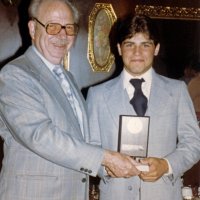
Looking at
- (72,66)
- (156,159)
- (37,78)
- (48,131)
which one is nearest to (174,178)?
(156,159)

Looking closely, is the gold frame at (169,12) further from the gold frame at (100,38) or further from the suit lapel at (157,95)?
the suit lapel at (157,95)

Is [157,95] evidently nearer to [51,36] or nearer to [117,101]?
[117,101]

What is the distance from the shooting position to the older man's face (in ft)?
5.92

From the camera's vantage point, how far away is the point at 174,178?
182 centimetres

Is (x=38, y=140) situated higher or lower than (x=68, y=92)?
lower

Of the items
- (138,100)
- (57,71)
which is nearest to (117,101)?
(138,100)

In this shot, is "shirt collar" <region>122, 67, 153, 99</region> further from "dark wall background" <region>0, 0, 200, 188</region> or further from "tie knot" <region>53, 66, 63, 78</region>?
"dark wall background" <region>0, 0, 200, 188</region>

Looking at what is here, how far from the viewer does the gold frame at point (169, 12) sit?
3.81 m

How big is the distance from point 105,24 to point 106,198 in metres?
2.25

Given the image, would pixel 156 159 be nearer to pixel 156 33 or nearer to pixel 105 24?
pixel 156 33

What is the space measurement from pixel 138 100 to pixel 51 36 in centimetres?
48

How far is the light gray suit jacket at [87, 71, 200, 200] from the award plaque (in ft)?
0.24

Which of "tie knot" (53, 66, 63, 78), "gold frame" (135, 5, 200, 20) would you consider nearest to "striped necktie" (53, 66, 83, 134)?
"tie knot" (53, 66, 63, 78)

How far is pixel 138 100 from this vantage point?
6.13ft
